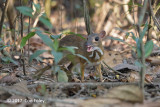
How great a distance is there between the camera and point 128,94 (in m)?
2.45

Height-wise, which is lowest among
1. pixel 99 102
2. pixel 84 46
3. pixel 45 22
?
pixel 99 102

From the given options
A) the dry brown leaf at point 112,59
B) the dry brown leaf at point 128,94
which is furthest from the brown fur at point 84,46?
the dry brown leaf at point 128,94

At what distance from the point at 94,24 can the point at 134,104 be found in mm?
9136

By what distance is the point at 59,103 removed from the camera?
98.7 inches

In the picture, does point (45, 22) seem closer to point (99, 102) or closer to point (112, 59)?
point (99, 102)

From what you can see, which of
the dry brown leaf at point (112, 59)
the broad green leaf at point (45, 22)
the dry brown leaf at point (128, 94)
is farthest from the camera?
the dry brown leaf at point (112, 59)

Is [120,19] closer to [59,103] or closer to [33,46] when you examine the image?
[33,46]

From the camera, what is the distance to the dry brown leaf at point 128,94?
2.38 metres

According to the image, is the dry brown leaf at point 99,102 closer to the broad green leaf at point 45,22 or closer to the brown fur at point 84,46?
the broad green leaf at point 45,22

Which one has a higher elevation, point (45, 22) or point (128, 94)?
point (45, 22)

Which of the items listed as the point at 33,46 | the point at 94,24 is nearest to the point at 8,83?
the point at 33,46

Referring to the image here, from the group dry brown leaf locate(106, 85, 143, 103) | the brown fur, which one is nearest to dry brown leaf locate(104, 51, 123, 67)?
the brown fur

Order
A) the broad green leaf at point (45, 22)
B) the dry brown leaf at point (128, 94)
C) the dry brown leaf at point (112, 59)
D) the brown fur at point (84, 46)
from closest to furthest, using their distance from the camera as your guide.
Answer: the dry brown leaf at point (128, 94)
the broad green leaf at point (45, 22)
the brown fur at point (84, 46)
the dry brown leaf at point (112, 59)

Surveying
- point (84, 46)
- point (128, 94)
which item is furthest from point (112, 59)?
point (128, 94)
